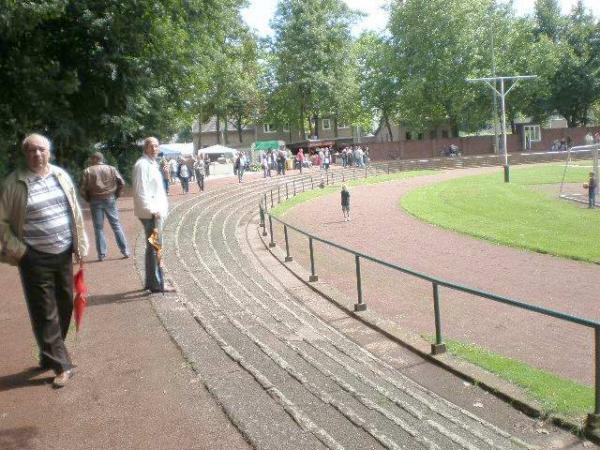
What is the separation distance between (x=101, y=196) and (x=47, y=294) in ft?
18.8

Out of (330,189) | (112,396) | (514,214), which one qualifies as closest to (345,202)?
(514,214)

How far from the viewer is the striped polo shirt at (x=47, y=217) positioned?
4766mm

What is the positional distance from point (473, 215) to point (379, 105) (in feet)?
137

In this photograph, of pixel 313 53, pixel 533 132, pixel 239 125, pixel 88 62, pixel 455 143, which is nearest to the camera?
pixel 88 62

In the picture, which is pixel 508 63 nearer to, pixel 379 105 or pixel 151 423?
pixel 379 105

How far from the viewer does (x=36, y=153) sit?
4711 mm

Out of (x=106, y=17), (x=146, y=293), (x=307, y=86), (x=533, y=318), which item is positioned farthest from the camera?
(x=307, y=86)

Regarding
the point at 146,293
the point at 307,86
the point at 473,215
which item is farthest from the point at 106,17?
the point at 307,86

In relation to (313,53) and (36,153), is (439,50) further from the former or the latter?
(36,153)

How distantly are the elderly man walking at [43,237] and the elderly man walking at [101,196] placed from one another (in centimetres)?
536

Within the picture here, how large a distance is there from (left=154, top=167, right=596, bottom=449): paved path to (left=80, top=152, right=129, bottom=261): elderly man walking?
1810 mm

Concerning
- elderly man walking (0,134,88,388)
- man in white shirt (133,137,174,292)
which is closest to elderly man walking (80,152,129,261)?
man in white shirt (133,137,174,292)

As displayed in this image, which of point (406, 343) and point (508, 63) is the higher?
point (508, 63)

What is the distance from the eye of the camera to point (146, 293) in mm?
7801
